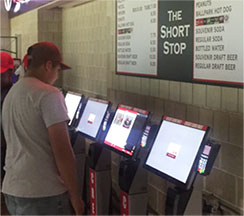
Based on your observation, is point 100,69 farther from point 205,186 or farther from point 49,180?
point 49,180

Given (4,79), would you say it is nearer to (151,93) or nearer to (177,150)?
(151,93)

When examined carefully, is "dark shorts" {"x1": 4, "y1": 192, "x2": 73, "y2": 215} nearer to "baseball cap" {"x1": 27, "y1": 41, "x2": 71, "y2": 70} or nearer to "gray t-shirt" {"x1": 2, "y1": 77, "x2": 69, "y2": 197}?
"gray t-shirt" {"x1": 2, "y1": 77, "x2": 69, "y2": 197}

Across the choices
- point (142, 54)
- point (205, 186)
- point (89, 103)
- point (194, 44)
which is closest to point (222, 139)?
A: point (205, 186)

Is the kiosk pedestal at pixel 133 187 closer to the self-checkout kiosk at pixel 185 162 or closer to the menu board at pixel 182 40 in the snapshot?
the self-checkout kiosk at pixel 185 162

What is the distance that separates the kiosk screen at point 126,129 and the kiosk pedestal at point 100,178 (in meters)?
0.29

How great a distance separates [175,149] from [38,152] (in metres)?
0.81

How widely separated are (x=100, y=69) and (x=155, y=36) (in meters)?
1.84

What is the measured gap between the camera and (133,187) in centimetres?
317

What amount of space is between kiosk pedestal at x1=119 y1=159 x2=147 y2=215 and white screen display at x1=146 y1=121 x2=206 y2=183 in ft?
1.19

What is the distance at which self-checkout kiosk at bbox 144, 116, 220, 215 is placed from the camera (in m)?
2.38

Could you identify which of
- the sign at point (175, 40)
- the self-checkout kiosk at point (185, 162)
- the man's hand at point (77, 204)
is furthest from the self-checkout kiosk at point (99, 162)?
the man's hand at point (77, 204)

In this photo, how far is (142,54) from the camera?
3.85 m

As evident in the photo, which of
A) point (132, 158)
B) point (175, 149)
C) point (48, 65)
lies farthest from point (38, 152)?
point (132, 158)

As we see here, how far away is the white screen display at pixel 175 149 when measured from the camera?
242 centimetres
